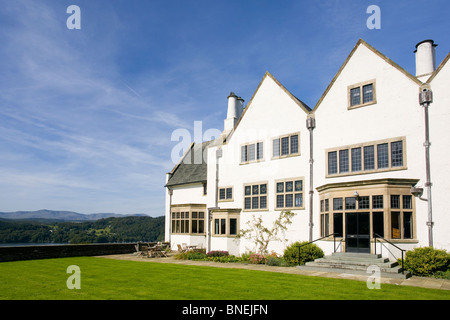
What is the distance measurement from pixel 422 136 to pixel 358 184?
4.11 metres

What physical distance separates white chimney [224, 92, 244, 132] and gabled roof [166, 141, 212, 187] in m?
5.43

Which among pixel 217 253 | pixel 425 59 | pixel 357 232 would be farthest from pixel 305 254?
pixel 425 59

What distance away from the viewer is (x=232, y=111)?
3262 cm

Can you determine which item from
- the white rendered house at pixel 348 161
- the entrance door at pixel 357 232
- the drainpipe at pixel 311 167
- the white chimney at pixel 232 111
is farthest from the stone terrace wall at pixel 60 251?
the entrance door at pixel 357 232

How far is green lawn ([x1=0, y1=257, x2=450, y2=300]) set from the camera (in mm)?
11508

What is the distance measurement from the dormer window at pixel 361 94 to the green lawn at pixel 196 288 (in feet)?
37.0

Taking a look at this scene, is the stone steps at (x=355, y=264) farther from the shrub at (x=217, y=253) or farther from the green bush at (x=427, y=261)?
the shrub at (x=217, y=253)

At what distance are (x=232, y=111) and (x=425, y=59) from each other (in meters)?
16.1

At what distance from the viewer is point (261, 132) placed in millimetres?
26984

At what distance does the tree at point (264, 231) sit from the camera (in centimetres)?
2423

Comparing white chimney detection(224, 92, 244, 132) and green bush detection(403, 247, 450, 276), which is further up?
white chimney detection(224, 92, 244, 132)

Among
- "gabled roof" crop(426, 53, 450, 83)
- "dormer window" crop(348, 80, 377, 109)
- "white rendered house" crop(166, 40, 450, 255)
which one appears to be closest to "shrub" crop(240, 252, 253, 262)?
"white rendered house" crop(166, 40, 450, 255)

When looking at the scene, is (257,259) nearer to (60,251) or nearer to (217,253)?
(217,253)

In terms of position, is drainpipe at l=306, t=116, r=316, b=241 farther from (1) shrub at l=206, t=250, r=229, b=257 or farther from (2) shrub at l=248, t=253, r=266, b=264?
(1) shrub at l=206, t=250, r=229, b=257
